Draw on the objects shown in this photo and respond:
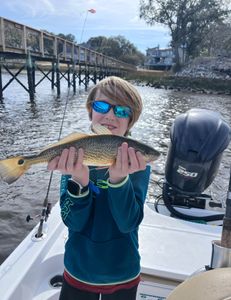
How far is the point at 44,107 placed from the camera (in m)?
20.1

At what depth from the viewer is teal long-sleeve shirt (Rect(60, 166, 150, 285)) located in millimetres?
2016

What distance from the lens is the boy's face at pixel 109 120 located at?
2.07 m

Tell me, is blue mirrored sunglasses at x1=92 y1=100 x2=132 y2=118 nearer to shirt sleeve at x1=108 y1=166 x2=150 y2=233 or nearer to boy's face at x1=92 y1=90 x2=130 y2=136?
boy's face at x1=92 y1=90 x2=130 y2=136

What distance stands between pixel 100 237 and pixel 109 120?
2.25 ft

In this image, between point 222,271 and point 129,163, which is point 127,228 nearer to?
point 129,163

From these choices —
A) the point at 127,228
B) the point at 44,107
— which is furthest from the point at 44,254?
the point at 44,107

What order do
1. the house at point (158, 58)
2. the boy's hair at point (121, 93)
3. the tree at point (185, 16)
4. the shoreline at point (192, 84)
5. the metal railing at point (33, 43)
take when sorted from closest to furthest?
the boy's hair at point (121, 93) < the metal railing at point (33, 43) < the shoreline at point (192, 84) < the tree at point (185, 16) < the house at point (158, 58)

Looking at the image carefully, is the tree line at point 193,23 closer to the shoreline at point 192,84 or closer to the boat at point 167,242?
the shoreline at point 192,84

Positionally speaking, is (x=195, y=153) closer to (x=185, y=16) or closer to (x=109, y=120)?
(x=109, y=120)

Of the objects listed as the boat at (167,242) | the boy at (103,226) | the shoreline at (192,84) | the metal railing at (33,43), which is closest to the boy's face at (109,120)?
the boy at (103,226)

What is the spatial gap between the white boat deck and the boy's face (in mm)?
1159

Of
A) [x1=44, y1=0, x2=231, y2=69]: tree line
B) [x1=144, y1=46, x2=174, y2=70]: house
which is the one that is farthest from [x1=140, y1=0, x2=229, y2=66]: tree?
[x1=144, y1=46, x2=174, y2=70]: house

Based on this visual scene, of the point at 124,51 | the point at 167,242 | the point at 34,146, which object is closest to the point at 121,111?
the point at 167,242

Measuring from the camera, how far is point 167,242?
302 centimetres
